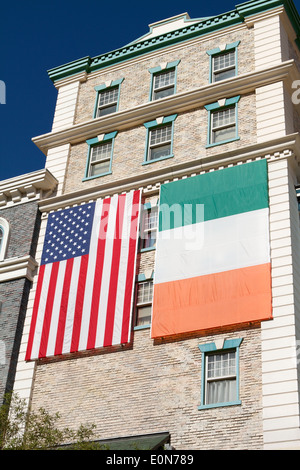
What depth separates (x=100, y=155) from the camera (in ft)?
112

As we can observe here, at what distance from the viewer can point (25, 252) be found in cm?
3144

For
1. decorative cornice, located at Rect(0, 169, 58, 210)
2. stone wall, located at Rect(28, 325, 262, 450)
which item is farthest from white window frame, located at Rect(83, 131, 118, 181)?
stone wall, located at Rect(28, 325, 262, 450)

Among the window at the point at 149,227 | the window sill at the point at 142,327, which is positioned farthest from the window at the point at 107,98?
the window sill at the point at 142,327

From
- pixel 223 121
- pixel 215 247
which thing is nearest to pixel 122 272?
pixel 215 247

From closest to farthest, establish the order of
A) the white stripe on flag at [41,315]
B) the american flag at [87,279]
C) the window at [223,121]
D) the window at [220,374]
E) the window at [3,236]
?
the window at [220,374] → the american flag at [87,279] → the white stripe on flag at [41,315] → the window at [223,121] → the window at [3,236]

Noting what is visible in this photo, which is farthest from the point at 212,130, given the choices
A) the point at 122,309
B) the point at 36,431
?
the point at 36,431

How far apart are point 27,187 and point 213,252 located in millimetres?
9758

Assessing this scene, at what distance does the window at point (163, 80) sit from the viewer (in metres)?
34.6

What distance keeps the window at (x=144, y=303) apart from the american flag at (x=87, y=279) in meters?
0.43

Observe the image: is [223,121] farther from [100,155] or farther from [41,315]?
[41,315]

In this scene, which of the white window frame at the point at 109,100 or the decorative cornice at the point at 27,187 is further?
the white window frame at the point at 109,100

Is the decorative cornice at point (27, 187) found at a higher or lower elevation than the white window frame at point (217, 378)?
higher

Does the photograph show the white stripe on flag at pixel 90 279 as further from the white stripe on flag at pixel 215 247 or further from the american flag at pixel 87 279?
the white stripe on flag at pixel 215 247

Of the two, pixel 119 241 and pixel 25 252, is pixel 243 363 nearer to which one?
pixel 119 241
